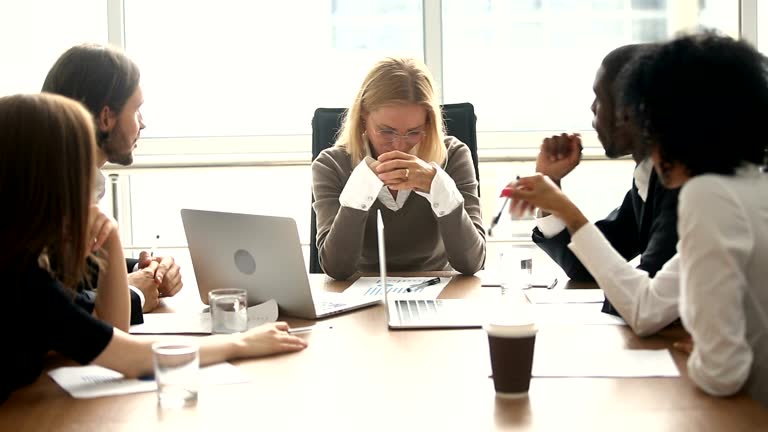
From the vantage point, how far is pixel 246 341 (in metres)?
1.61

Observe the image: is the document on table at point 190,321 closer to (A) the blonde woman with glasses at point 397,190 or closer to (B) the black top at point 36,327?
(B) the black top at point 36,327

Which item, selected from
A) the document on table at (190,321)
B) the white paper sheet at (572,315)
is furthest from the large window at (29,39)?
the white paper sheet at (572,315)

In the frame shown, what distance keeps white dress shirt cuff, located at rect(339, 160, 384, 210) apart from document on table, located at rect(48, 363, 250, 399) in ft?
3.21

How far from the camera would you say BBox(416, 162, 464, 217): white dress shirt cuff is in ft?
8.05

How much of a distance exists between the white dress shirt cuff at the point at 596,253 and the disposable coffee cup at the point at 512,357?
35 centimetres

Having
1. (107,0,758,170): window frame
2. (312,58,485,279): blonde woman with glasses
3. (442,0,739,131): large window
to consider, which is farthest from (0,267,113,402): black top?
(442,0,739,131): large window

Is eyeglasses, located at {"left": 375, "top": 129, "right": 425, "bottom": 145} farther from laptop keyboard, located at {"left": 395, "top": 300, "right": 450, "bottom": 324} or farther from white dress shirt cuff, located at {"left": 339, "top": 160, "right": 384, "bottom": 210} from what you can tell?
laptop keyboard, located at {"left": 395, "top": 300, "right": 450, "bottom": 324}

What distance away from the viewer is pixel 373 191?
2.48 m

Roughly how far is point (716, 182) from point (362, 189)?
1.29 metres

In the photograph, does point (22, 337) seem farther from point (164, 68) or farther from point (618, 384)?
point (164, 68)

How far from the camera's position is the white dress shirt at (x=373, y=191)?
2.46 metres

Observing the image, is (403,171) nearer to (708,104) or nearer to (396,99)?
(396,99)

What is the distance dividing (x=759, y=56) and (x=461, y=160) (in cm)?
145

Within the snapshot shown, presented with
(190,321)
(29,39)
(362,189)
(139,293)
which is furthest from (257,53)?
(190,321)
